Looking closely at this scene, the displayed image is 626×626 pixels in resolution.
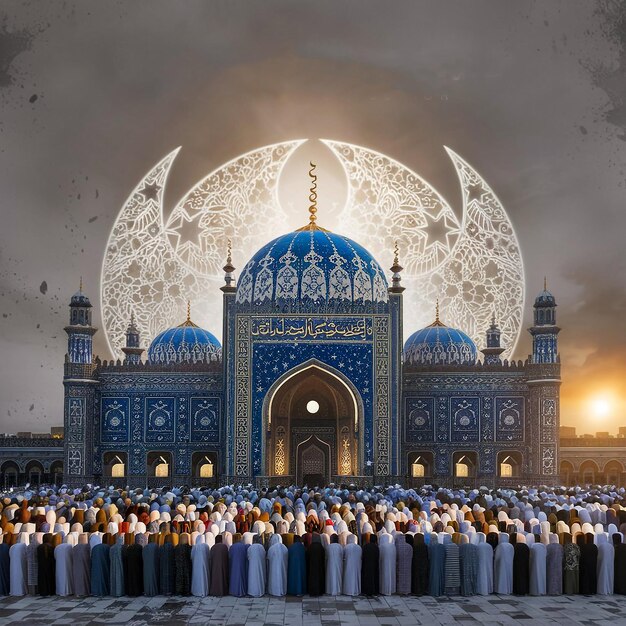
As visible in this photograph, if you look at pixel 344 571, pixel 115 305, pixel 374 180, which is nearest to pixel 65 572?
pixel 344 571

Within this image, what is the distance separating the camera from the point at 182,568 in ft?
39.6

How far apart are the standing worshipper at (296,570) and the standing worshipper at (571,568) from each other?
359 centimetres

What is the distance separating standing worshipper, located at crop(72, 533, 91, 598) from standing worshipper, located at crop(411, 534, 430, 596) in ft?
14.5

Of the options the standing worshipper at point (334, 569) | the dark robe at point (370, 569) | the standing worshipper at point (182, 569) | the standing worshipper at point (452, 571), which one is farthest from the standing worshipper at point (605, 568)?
the standing worshipper at point (182, 569)

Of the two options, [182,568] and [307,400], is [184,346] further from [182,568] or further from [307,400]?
[182,568]

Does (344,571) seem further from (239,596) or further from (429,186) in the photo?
(429,186)

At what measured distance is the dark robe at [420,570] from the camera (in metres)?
12.1

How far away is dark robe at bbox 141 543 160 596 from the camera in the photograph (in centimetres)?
1200

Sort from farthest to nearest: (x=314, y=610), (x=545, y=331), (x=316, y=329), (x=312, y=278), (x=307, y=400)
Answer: (x=545, y=331) < (x=307, y=400) < (x=312, y=278) < (x=316, y=329) < (x=314, y=610)

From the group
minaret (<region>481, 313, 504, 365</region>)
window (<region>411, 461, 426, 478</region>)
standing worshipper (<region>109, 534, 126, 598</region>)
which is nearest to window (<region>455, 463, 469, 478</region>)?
window (<region>411, 461, 426, 478</region>)

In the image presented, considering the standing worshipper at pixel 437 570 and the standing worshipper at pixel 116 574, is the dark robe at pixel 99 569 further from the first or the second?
the standing worshipper at pixel 437 570

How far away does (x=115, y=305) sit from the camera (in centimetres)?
3491

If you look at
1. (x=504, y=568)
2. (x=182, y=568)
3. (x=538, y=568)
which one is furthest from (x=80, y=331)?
(x=538, y=568)

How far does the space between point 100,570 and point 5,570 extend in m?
1.32
